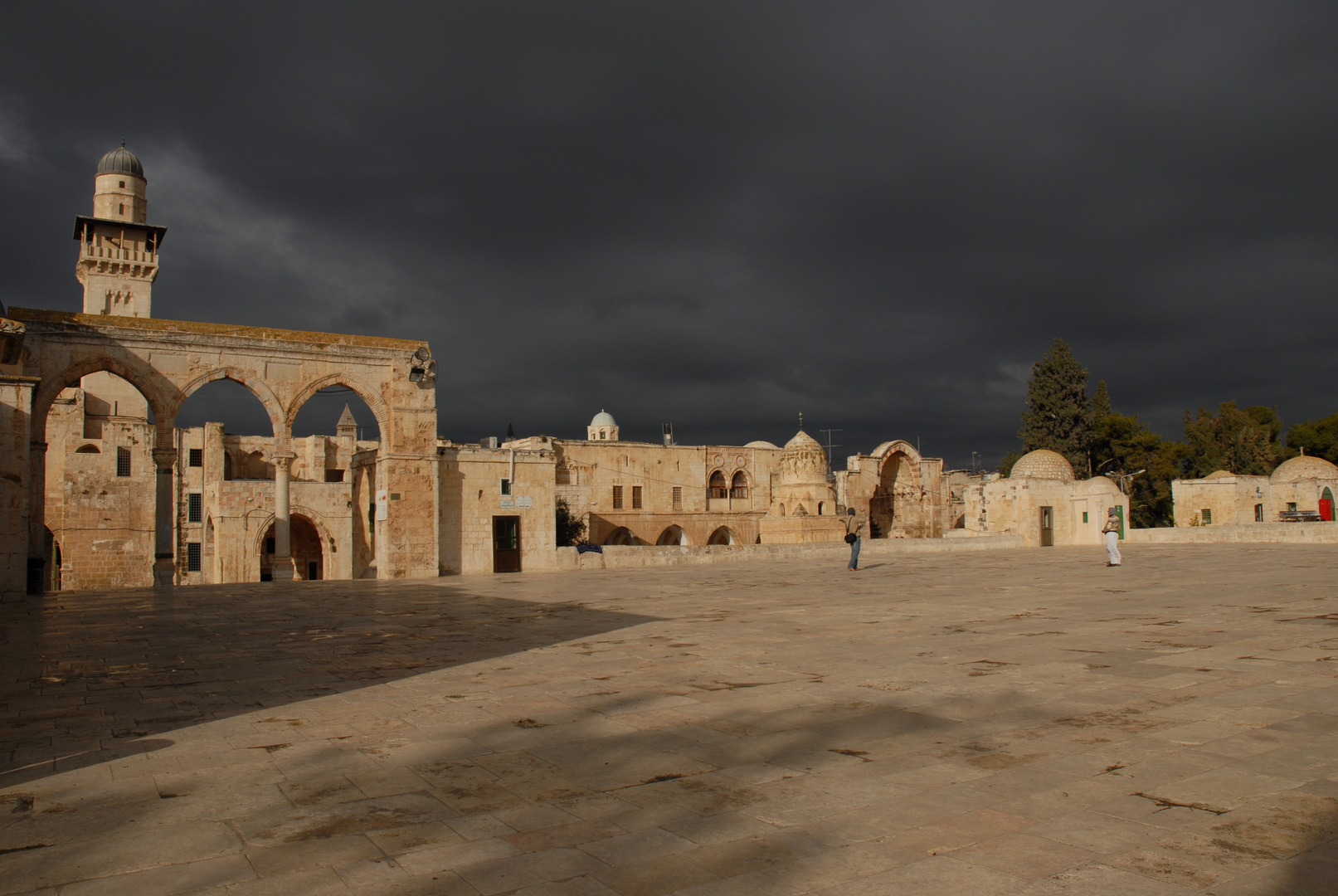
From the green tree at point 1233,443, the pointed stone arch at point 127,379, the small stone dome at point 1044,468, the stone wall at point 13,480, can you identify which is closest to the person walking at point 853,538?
the small stone dome at point 1044,468

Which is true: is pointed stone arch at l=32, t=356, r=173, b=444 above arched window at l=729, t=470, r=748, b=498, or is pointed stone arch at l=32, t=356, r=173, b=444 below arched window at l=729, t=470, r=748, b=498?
above

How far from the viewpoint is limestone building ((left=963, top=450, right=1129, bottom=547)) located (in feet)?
91.9

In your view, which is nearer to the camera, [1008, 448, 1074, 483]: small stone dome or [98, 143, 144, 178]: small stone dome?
[1008, 448, 1074, 483]: small stone dome

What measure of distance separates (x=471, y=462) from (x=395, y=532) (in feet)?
8.21

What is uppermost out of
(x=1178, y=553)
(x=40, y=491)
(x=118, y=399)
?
(x=118, y=399)

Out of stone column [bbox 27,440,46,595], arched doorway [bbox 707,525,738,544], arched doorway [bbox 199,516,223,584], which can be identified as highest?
stone column [bbox 27,440,46,595]

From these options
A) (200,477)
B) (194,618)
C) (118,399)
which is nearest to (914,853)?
(194,618)

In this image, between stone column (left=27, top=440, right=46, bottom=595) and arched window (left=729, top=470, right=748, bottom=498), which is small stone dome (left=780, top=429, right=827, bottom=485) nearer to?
arched window (left=729, top=470, right=748, bottom=498)

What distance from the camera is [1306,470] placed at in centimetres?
3409

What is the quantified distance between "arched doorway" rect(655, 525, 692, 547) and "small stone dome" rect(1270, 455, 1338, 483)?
96.0 ft

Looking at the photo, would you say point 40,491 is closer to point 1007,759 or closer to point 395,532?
point 395,532

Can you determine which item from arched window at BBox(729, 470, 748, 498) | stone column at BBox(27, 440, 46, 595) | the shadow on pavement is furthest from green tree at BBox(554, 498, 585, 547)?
the shadow on pavement

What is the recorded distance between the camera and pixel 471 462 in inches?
807

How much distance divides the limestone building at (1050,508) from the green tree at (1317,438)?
35.3 meters
